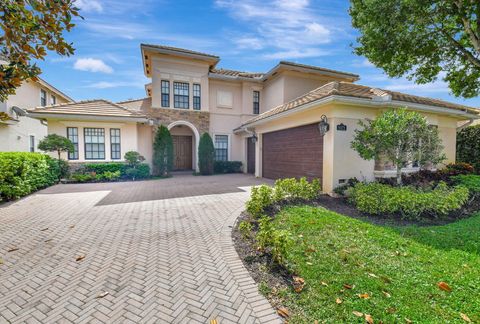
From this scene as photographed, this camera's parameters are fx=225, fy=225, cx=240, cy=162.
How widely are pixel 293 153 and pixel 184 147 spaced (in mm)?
10329

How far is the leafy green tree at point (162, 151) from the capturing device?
1492 cm

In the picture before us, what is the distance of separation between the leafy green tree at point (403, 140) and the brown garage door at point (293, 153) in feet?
6.69

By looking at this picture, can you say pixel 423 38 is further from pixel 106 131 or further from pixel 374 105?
pixel 106 131

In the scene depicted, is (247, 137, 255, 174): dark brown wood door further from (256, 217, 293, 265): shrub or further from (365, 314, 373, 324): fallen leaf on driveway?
(365, 314, 373, 324): fallen leaf on driveway

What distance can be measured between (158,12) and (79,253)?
716 centimetres

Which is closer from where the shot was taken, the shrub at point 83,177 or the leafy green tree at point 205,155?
the shrub at point 83,177

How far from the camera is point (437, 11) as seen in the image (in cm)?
915

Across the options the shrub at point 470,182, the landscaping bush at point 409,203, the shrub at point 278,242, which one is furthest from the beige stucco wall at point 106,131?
the shrub at point 470,182

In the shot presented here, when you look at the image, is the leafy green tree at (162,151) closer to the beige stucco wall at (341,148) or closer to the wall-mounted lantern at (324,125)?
the beige stucco wall at (341,148)

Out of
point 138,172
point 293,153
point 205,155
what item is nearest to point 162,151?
point 138,172

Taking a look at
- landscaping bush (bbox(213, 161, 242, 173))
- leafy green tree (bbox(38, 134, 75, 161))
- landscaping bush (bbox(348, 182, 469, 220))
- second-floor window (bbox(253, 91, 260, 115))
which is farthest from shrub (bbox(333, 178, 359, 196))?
leafy green tree (bbox(38, 134, 75, 161))

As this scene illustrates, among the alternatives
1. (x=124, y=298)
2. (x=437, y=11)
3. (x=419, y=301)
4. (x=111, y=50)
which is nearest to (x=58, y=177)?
(x=111, y=50)

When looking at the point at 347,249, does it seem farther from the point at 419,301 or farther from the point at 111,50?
the point at 111,50

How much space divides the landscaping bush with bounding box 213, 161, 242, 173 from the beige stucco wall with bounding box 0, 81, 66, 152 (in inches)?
541
